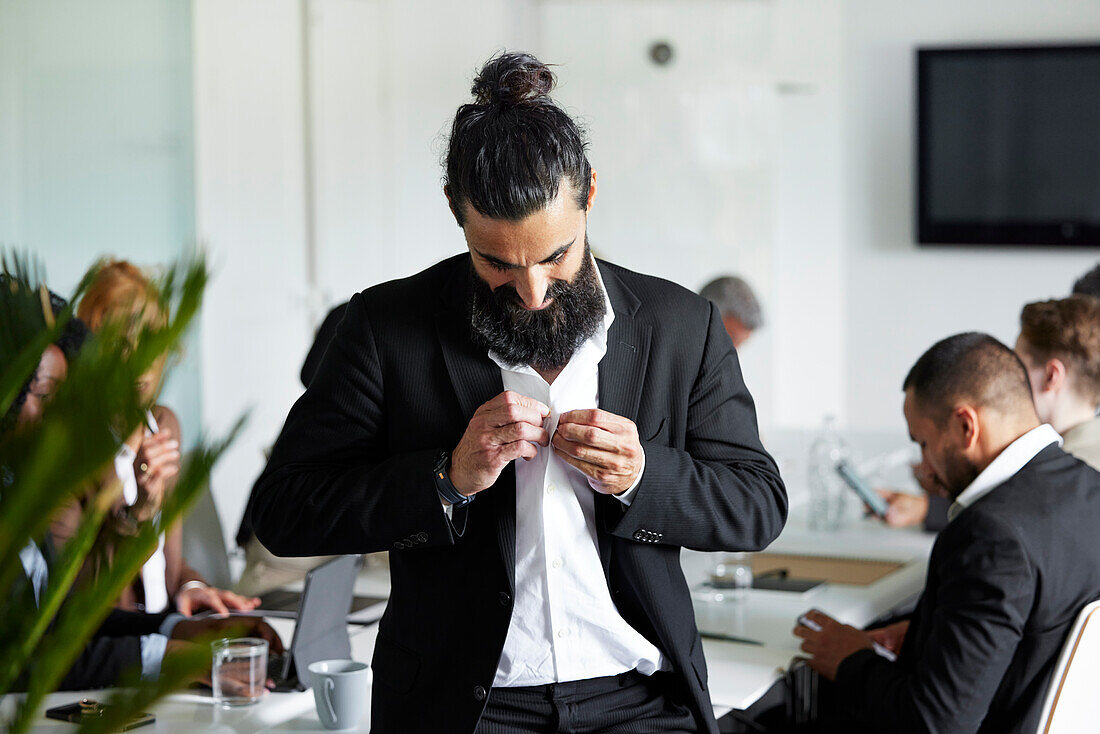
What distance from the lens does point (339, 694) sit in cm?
184

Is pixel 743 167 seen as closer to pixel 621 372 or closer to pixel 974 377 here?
pixel 974 377

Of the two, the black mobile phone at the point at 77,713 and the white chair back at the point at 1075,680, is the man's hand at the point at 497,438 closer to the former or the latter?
the black mobile phone at the point at 77,713

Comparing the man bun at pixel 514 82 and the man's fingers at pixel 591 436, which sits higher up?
the man bun at pixel 514 82

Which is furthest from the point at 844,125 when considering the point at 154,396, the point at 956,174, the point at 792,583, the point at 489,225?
the point at 154,396

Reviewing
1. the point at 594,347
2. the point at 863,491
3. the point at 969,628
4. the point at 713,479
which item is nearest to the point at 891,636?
the point at 969,628

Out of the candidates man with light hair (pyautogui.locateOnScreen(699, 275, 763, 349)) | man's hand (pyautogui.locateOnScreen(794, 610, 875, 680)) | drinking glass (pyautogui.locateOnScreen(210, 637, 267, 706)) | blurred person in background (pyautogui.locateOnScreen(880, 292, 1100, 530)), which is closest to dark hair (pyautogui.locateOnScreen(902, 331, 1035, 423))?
man's hand (pyautogui.locateOnScreen(794, 610, 875, 680))

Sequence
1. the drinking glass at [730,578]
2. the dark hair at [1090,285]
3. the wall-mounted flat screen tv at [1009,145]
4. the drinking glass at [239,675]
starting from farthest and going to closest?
1. the wall-mounted flat screen tv at [1009,145]
2. the dark hair at [1090,285]
3. the drinking glass at [730,578]
4. the drinking glass at [239,675]

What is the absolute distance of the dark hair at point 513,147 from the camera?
4.83ft

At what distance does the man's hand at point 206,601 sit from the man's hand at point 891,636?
4.20ft

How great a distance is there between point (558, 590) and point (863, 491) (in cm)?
206

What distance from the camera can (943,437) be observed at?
228 centimetres

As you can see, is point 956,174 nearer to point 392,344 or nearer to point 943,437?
point 943,437

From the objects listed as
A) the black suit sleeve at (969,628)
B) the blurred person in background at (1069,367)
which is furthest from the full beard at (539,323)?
the blurred person in background at (1069,367)

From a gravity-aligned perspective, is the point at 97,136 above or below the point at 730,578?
above
